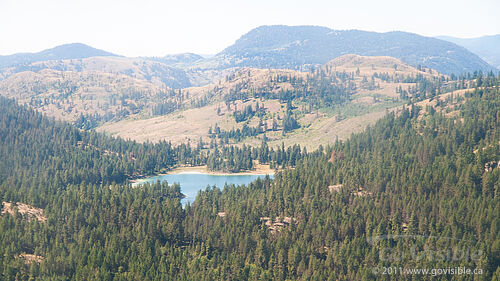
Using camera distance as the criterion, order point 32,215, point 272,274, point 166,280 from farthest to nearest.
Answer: point 32,215
point 272,274
point 166,280

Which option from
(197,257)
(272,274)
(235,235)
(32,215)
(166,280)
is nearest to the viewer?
(166,280)

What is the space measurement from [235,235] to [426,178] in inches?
3176

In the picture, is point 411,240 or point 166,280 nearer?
point 166,280

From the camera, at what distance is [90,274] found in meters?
143

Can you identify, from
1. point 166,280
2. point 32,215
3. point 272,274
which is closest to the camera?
point 166,280

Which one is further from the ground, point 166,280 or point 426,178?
point 426,178

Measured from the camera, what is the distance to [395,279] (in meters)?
143

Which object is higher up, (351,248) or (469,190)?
(469,190)

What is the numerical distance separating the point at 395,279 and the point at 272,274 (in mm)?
35664

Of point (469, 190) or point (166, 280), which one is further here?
point (469, 190)

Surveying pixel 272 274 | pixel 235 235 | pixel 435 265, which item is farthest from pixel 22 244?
pixel 435 265

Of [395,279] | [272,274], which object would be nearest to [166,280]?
[272,274]

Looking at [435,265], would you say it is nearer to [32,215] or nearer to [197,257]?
[197,257]

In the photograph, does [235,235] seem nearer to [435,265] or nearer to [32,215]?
[435,265]
